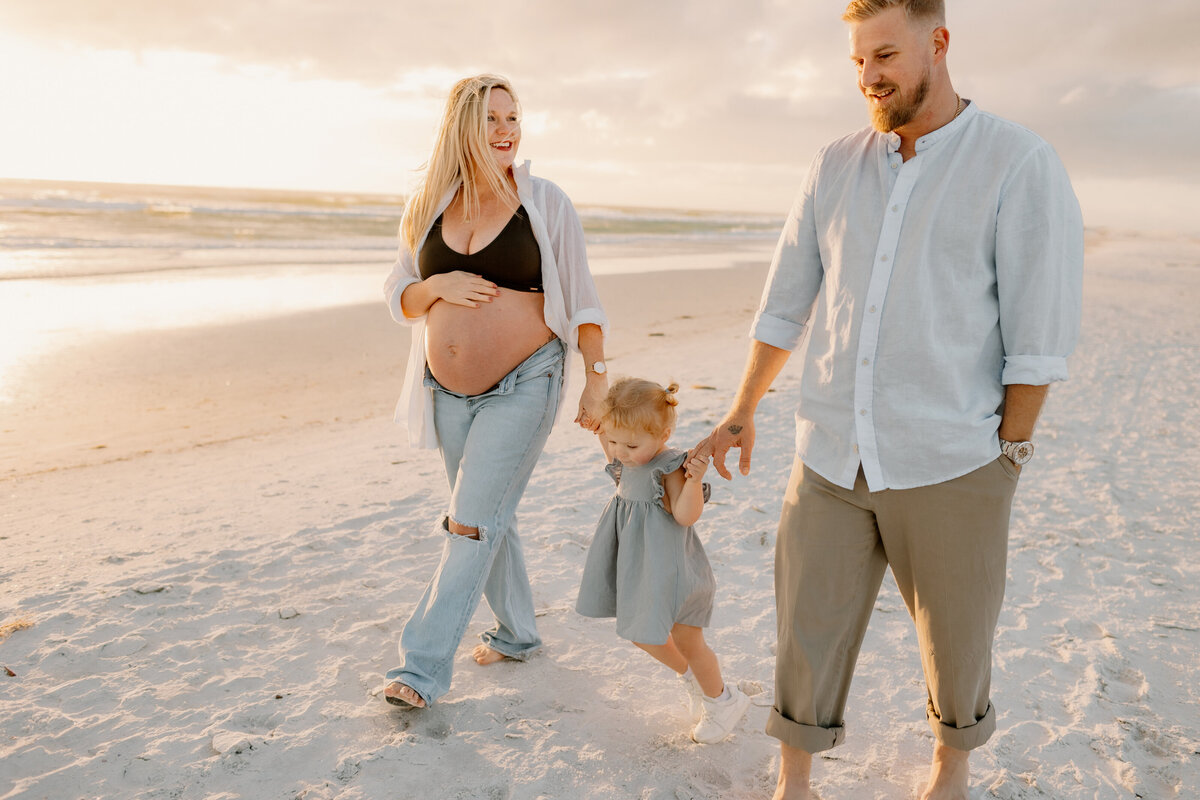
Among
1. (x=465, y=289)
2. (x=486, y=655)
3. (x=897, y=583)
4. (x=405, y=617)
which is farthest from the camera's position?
(x=405, y=617)

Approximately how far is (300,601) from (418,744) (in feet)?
3.97

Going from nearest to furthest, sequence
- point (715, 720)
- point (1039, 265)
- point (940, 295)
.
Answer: point (1039, 265) < point (940, 295) < point (715, 720)

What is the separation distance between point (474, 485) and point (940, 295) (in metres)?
1.64

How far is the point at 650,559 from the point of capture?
2.51 m

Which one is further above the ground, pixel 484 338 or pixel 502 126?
pixel 502 126

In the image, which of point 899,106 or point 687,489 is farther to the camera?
point 687,489

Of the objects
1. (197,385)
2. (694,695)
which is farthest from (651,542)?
(197,385)

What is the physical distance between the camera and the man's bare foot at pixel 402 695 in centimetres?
276

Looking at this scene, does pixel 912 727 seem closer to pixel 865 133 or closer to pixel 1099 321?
pixel 865 133

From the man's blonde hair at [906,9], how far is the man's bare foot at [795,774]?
193 cm

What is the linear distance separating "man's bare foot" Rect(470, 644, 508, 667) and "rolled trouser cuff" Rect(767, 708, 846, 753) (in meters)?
1.25

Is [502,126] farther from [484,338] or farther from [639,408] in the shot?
[639,408]

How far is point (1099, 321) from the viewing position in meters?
11.8

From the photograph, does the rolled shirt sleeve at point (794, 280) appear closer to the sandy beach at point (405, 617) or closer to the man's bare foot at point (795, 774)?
the man's bare foot at point (795, 774)
